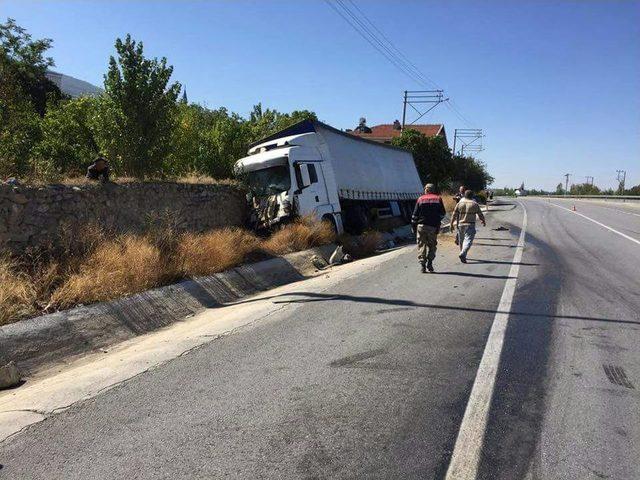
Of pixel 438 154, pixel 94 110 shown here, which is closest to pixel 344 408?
pixel 94 110

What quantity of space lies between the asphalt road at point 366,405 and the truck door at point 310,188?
833 cm

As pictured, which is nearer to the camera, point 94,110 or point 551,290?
point 551,290

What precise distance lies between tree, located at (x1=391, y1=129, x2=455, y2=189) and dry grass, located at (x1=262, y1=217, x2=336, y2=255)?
25.7m

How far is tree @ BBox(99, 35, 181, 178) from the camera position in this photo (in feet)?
42.8

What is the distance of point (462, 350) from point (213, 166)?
49.7 ft

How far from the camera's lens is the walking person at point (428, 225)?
37.4 feet

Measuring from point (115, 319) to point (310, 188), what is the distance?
9.73 m

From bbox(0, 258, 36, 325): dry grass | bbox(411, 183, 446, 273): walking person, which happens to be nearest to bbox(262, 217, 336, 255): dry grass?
bbox(411, 183, 446, 273): walking person

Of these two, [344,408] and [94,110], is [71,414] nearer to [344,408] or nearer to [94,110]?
[344,408]

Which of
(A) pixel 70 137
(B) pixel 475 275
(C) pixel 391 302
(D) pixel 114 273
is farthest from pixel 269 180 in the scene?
(C) pixel 391 302

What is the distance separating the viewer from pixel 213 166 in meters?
19.2

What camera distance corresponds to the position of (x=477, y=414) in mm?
3982

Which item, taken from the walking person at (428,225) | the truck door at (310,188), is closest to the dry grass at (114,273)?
the walking person at (428,225)

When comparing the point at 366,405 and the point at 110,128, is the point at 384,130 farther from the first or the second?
the point at 366,405
